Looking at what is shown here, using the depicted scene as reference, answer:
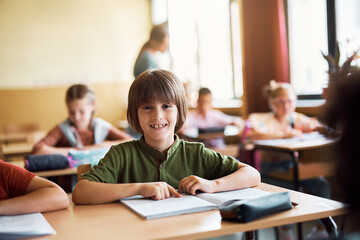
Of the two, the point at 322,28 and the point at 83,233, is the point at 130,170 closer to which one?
the point at 83,233

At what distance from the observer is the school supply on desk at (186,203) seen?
1.29 metres

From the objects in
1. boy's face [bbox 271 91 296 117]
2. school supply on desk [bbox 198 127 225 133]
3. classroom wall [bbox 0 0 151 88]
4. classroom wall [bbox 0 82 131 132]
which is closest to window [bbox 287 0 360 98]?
boy's face [bbox 271 91 296 117]

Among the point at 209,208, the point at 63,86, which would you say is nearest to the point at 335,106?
the point at 209,208

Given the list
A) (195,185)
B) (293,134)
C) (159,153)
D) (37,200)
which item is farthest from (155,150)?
(293,134)

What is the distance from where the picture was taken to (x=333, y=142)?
2.37 feet

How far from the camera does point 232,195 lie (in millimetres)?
1474

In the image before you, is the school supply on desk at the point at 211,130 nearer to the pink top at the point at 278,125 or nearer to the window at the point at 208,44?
the pink top at the point at 278,125

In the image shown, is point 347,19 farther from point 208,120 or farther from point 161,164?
point 161,164

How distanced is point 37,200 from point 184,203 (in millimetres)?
450

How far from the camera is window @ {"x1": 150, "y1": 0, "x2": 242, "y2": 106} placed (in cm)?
668

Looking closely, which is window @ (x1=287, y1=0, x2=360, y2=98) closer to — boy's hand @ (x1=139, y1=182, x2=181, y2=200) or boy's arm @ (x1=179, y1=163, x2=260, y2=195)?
boy's arm @ (x1=179, y1=163, x2=260, y2=195)

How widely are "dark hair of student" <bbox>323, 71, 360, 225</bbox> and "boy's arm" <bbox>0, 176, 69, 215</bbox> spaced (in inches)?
38.8

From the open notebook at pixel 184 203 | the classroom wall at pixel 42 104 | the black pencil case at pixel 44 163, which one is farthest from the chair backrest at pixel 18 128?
the open notebook at pixel 184 203

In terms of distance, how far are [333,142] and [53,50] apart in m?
8.92
